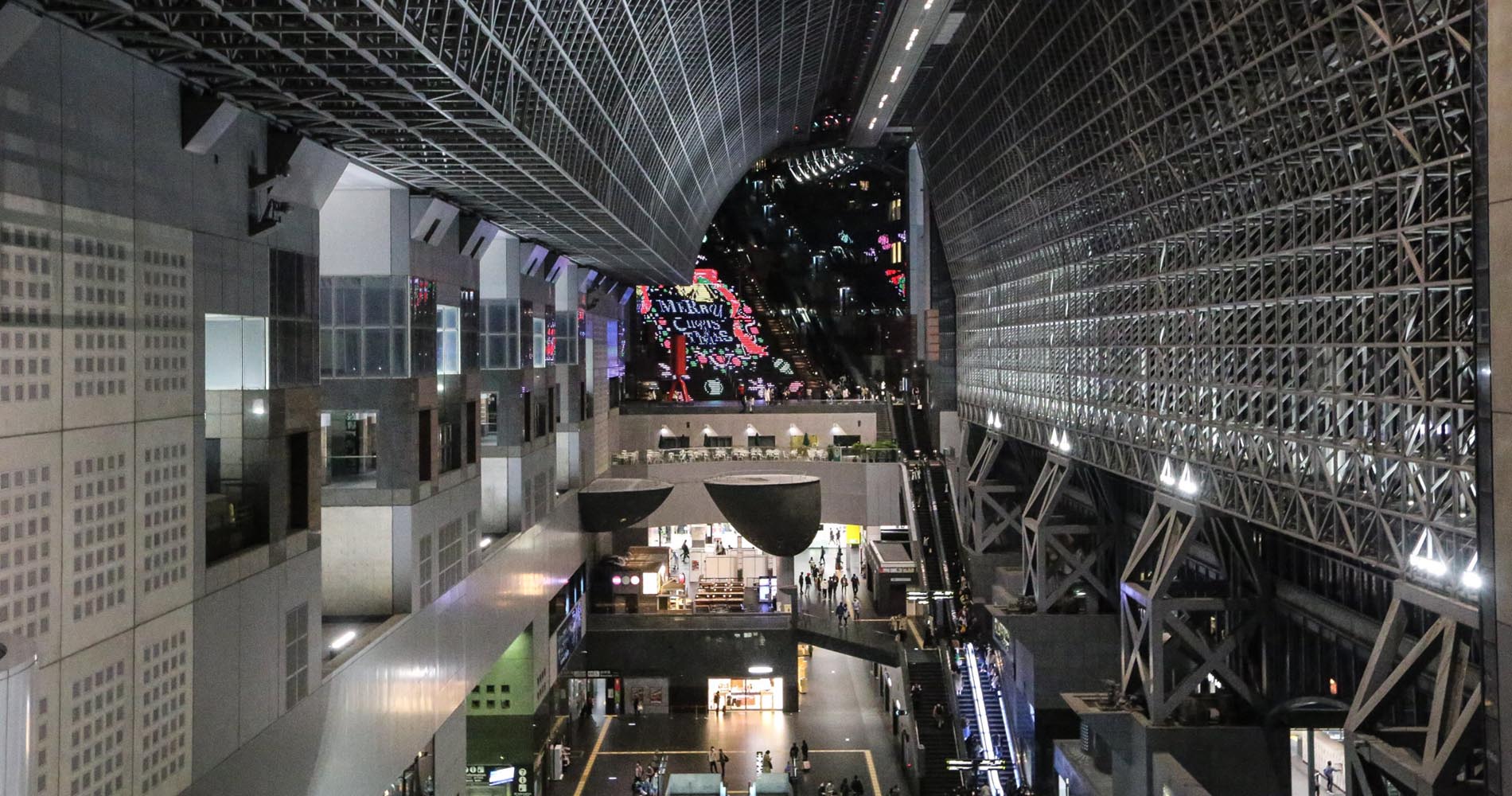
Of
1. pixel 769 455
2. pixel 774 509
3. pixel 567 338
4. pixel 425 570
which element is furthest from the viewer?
pixel 769 455

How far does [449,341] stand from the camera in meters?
22.4

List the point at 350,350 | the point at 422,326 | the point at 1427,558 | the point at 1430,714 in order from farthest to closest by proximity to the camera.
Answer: the point at 422,326 → the point at 350,350 → the point at 1430,714 → the point at 1427,558

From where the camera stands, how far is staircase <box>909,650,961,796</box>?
29438mm

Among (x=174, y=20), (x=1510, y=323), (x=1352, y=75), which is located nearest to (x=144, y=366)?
(x=174, y=20)

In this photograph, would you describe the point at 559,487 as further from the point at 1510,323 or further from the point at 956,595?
the point at 1510,323

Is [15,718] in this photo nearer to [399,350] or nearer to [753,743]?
[399,350]

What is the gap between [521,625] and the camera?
29000 mm

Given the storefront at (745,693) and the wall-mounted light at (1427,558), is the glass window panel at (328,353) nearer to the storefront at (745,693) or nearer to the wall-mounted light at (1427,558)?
the wall-mounted light at (1427,558)

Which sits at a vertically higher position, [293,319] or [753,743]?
[293,319]

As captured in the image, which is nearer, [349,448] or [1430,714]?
[1430,714]

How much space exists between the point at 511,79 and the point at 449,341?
33.4ft

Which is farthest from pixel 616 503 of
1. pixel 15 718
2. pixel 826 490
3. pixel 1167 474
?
pixel 15 718

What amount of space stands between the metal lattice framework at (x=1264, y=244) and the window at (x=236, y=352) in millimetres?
12568

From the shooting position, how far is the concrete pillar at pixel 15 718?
20.2 ft
